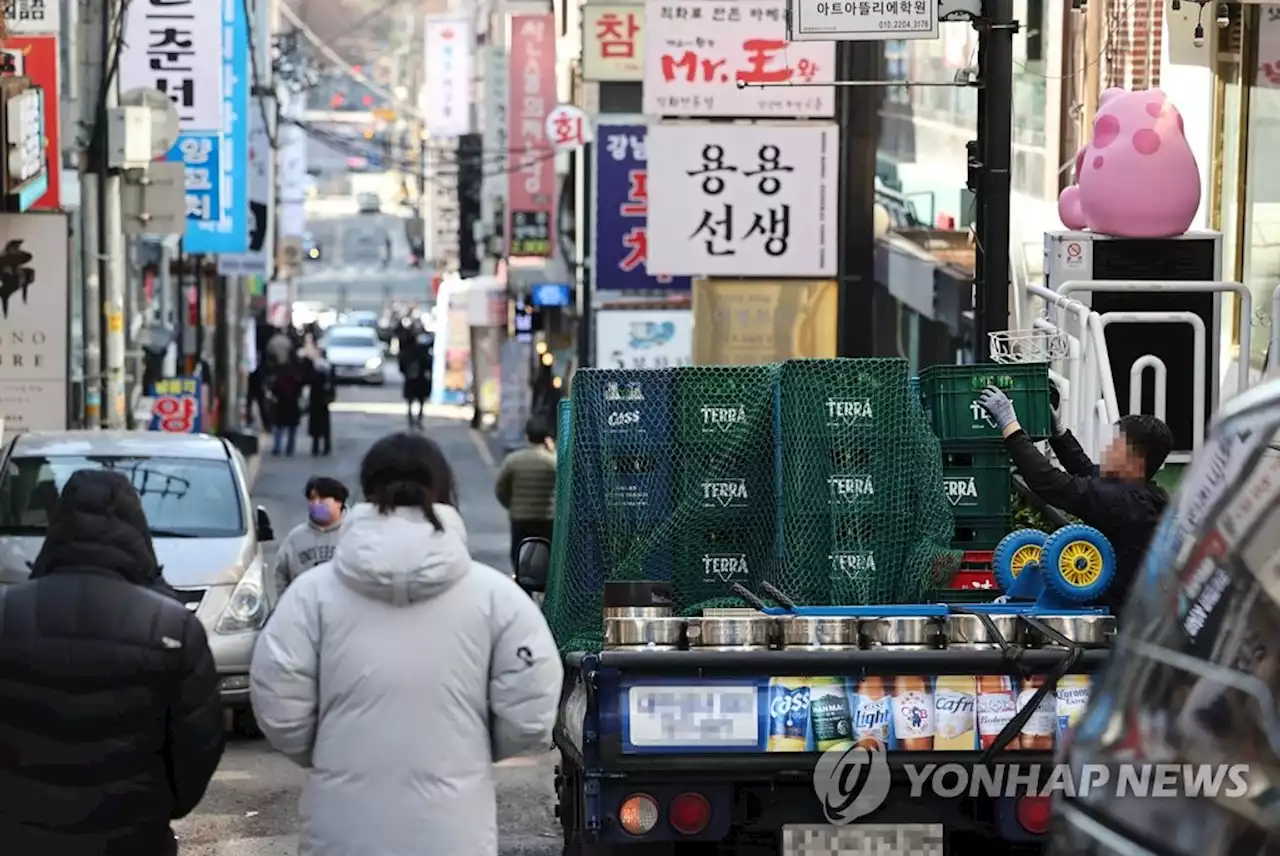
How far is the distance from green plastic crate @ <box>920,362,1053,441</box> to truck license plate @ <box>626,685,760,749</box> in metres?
2.41

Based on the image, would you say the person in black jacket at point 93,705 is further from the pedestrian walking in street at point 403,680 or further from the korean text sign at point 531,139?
the korean text sign at point 531,139

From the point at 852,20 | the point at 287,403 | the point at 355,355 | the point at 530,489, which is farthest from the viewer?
the point at 355,355

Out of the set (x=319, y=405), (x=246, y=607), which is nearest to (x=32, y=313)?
(x=246, y=607)

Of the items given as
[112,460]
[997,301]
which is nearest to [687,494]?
[997,301]

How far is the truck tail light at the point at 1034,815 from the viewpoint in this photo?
22.8ft

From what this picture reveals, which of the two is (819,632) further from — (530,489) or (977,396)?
(530,489)

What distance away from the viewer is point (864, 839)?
698 cm

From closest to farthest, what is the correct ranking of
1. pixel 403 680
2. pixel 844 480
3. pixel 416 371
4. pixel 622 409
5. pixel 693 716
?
pixel 403 680
pixel 693 716
pixel 844 480
pixel 622 409
pixel 416 371

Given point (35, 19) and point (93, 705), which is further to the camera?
point (35, 19)

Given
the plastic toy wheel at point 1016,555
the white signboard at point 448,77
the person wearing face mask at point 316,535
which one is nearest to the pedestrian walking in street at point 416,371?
the white signboard at point 448,77

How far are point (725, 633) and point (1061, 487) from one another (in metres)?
1.44

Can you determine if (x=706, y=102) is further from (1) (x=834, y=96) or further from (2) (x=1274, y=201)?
(2) (x=1274, y=201)

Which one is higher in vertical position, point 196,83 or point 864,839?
point 196,83

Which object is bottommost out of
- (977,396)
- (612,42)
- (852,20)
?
(977,396)
